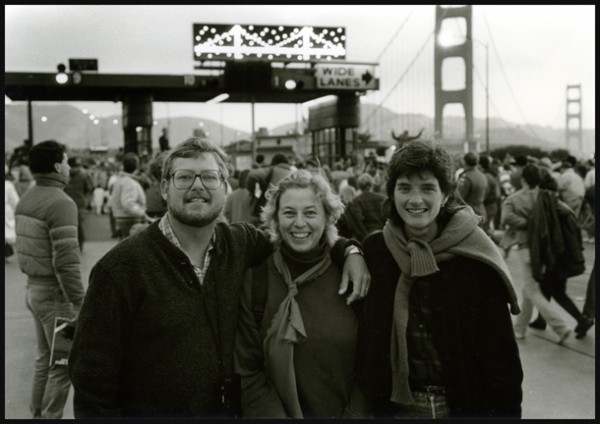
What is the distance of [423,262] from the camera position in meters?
2.41

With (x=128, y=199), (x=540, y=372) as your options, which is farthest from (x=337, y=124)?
(x=540, y=372)

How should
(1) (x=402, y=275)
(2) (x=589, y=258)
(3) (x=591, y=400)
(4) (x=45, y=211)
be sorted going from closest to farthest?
1. (1) (x=402, y=275)
2. (4) (x=45, y=211)
3. (3) (x=591, y=400)
4. (2) (x=589, y=258)

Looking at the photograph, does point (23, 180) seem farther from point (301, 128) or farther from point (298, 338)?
point (301, 128)

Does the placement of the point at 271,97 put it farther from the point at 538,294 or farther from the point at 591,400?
the point at 591,400

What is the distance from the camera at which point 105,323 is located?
2.31m

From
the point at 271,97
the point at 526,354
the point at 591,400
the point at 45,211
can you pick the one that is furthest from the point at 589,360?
the point at 271,97

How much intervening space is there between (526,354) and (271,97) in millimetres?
17543

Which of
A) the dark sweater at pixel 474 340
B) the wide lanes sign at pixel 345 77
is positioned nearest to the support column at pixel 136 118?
the wide lanes sign at pixel 345 77

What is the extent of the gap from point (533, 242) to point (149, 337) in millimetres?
4683

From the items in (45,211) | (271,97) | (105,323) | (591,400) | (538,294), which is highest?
(271,97)

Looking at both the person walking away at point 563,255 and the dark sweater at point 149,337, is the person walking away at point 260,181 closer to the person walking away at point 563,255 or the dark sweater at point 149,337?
the person walking away at point 563,255

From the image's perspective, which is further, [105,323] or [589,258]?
[589,258]

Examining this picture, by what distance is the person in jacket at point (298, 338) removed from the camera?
2.53m

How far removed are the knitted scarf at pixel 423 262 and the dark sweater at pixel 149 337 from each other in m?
0.59
